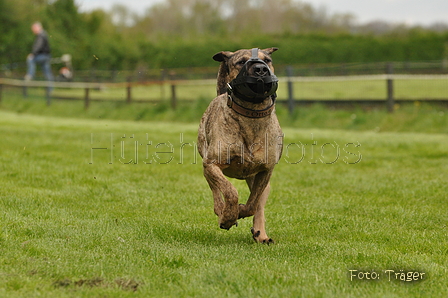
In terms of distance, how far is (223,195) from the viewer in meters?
4.89

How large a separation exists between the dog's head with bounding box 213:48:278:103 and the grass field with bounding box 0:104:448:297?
47.6 inches

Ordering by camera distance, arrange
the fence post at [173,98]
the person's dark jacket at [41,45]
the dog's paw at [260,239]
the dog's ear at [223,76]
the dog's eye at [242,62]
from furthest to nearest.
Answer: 1. the person's dark jacket at [41,45]
2. the fence post at [173,98]
3. the dog's ear at [223,76]
4. the dog's paw at [260,239]
5. the dog's eye at [242,62]

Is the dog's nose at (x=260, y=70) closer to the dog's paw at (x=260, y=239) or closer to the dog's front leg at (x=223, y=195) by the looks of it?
the dog's front leg at (x=223, y=195)

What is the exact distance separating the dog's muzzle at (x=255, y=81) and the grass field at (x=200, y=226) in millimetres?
1208

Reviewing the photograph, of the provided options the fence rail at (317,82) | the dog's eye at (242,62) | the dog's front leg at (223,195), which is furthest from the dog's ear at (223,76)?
the fence rail at (317,82)

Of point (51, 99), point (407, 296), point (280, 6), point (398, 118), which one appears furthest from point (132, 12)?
point (407, 296)

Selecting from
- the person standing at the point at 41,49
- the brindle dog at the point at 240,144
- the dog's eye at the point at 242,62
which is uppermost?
the person standing at the point at 41,49

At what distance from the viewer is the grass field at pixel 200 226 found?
3959 millimetres

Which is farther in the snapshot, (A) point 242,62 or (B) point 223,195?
(A) point 242,62

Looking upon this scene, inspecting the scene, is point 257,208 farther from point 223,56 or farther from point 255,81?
point 223,56

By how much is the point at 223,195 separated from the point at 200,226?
1159 mm

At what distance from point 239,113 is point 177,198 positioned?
2566 millimetres

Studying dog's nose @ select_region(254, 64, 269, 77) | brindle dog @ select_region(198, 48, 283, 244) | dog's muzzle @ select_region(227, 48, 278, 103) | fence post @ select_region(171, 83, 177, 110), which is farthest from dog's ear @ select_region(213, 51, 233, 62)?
fence post @ select_region(171, 83, 177, 110)

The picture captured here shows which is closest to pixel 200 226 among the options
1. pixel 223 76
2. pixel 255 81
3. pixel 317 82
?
pixel 223 76
